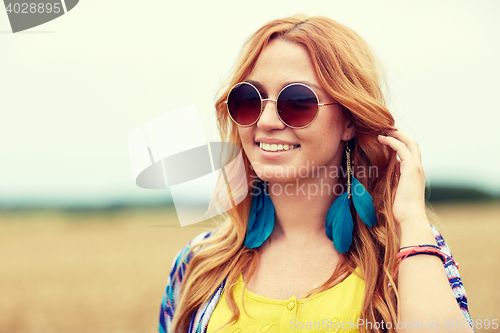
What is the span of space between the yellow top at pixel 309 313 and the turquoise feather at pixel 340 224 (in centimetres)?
20

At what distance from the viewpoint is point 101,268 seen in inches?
611

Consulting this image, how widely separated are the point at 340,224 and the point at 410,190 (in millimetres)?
535

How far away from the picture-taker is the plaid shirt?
88.9 inches

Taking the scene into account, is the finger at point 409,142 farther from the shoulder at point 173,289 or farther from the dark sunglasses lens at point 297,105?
the shoulder at point 173,289

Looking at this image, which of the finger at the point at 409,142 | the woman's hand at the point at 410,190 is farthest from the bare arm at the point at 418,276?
the finger at the point at 409,142

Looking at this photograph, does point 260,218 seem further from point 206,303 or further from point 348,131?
point 348,131

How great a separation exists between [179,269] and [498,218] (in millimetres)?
23458

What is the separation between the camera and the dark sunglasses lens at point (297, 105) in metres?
2.41

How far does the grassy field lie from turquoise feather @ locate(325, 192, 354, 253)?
0.72 metres

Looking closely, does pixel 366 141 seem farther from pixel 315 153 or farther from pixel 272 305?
pixel 272 305

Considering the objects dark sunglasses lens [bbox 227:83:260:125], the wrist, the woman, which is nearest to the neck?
the woman

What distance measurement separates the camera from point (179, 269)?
309 cm

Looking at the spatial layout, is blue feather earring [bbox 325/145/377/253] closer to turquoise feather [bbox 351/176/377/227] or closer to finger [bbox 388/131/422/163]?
turquoise feather [bbox 351/176/377/227]

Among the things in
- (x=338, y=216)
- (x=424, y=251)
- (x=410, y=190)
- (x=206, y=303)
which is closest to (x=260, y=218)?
(x=338, y=216)
